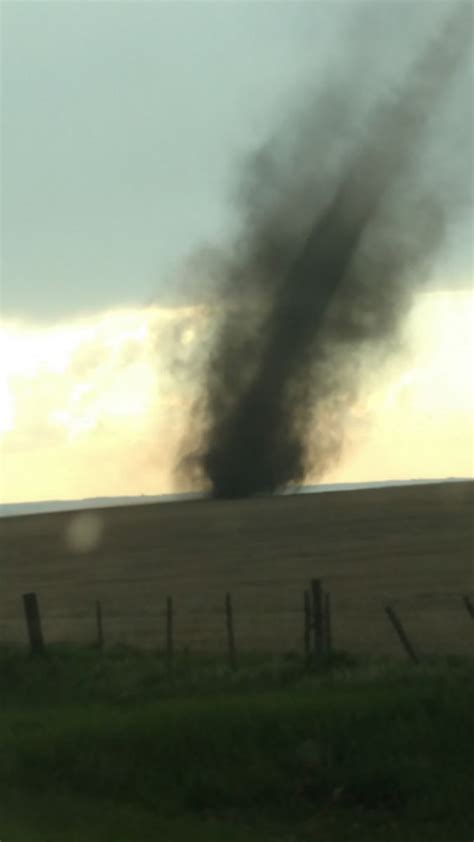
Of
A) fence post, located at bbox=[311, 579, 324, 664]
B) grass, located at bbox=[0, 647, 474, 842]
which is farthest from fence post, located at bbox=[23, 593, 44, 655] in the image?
grass, located at bbox=[0, 647, 474, 842]

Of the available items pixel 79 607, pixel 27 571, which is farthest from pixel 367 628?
pixel 27 571

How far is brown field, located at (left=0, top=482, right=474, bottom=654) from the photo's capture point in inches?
1016

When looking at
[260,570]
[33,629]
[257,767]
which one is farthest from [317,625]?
[260,570]

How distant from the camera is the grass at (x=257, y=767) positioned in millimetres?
11344

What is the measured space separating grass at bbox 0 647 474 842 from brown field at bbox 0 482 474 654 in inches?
302

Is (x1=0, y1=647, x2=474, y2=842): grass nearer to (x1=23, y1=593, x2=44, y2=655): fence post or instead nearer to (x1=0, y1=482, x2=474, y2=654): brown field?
(x1=23, y1=593, x2=44, y2=655): fence post

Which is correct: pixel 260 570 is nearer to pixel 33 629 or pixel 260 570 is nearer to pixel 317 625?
pixel 33 629

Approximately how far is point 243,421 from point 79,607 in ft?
95.1

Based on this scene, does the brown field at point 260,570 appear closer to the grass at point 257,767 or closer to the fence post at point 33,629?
the fence post at point 33,629

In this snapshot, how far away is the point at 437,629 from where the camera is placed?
2472 cm

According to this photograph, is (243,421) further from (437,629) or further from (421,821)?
(421,821)

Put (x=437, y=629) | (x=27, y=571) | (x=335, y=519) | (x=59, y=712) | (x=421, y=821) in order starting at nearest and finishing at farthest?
(x=421, y=821) → (x=59, y=712) → (x=437, y=629) → (x=27, y=571) → (x=335, y=519)

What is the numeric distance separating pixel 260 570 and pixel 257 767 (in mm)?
25155

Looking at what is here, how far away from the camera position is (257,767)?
12.5 meters
